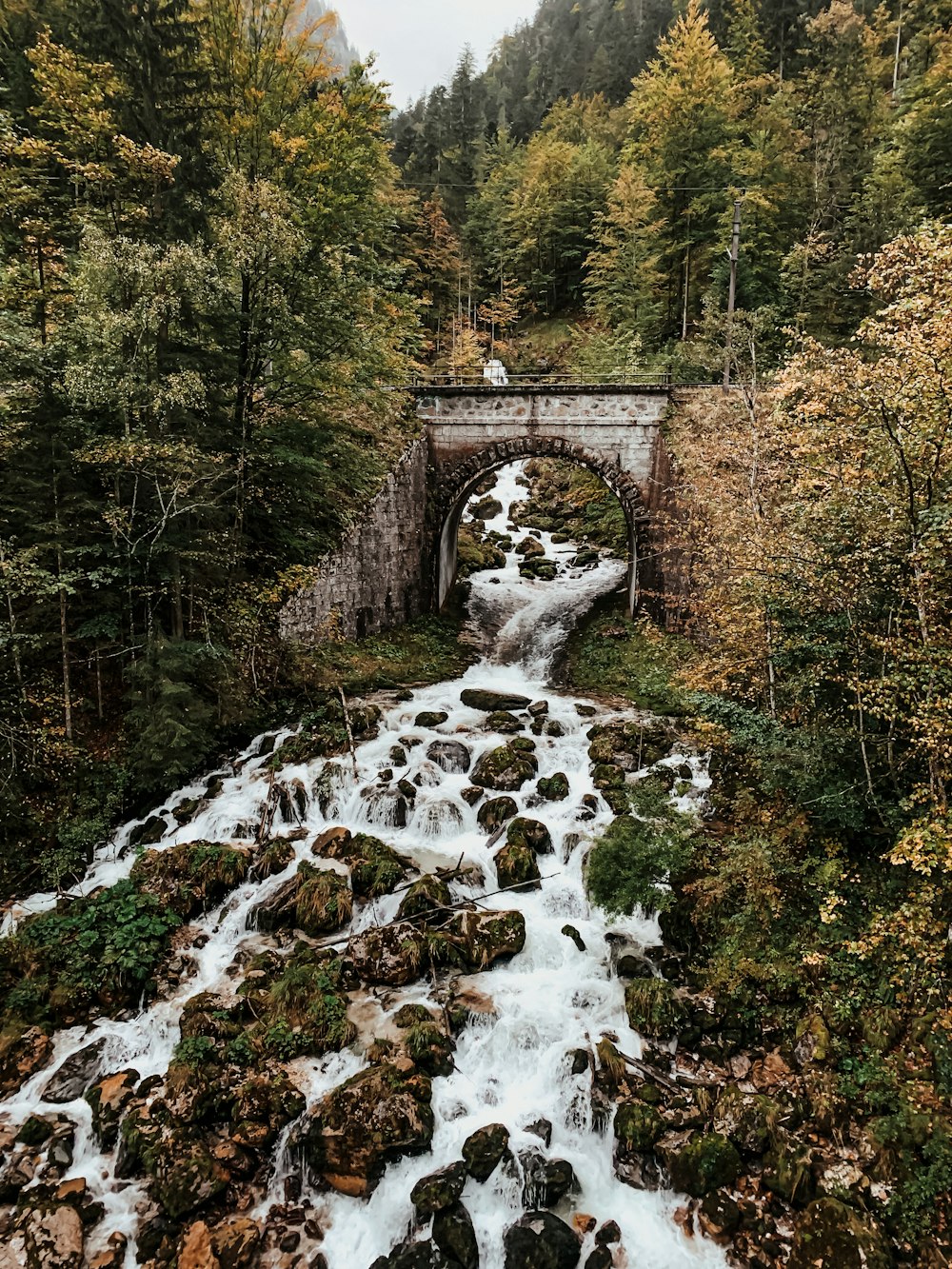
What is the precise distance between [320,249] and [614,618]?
14559mm

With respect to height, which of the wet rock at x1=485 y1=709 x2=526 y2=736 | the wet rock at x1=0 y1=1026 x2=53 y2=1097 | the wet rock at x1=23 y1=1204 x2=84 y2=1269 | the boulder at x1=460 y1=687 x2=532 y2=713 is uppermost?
the boulder at x1=460 y1=687 x2=532 y2=713

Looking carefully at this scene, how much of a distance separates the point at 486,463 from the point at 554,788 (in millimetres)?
13459

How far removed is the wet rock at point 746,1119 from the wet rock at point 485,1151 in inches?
101

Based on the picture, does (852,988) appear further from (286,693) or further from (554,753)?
(286,693)

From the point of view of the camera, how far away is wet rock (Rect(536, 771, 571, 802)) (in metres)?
13.3

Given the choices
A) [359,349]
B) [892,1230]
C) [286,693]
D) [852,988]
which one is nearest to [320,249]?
[359,349]

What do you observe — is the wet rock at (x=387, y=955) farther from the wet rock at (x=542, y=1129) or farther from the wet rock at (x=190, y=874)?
the wet rock at (x=190, y=874)

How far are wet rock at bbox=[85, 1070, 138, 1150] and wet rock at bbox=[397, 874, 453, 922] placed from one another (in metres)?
4.17

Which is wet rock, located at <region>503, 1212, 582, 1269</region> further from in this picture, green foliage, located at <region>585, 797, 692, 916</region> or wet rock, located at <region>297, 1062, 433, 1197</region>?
green foliage, located at <region>585, 797, 692, 916</region>

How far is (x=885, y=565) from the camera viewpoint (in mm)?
7762

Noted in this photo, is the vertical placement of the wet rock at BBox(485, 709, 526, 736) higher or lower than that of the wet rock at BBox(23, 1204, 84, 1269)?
higher

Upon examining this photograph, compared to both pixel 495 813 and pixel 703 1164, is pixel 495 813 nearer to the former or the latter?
pixel 495 813

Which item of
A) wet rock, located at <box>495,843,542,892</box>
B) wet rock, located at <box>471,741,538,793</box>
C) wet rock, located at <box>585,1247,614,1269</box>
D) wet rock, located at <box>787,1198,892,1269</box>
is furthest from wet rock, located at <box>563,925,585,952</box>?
wet rock, located at <box>787,1198,892,1269</box>

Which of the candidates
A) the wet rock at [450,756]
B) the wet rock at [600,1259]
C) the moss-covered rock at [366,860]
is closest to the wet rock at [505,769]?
the wet rock at [450,756]
